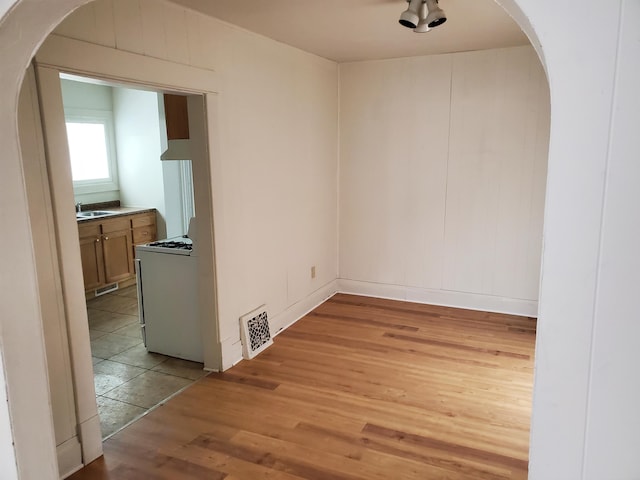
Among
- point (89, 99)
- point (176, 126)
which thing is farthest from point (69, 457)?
point (89, 99)

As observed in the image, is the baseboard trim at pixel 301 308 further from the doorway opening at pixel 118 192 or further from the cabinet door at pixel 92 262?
the cabinet door at pixel 92 262

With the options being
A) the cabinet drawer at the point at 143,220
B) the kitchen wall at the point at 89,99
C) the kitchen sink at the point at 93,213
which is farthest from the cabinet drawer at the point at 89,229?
the kitchen wall at the point at 89,99

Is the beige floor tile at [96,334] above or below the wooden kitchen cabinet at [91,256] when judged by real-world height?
below

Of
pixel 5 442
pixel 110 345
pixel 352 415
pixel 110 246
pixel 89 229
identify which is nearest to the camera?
pixel 5 442

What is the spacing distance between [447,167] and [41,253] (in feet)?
12.0

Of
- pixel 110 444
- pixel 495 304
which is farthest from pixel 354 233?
pixel 110 444

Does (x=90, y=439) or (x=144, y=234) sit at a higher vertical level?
(x=144, y=234)

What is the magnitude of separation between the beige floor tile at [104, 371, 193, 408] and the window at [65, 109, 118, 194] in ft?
11.1

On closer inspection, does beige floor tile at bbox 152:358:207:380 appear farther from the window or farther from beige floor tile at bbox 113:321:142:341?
the window

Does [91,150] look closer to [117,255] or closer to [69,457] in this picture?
[117,255]

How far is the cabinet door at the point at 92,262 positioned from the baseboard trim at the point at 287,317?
238cm

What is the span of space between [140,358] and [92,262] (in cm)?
194

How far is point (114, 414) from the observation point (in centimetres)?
296

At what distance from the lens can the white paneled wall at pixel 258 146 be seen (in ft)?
8.93
